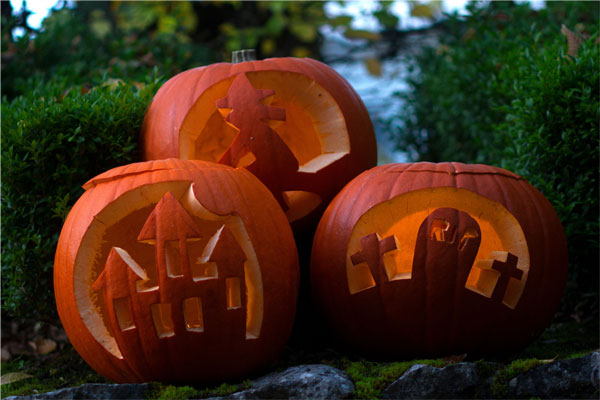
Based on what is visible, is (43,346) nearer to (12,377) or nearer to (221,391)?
(12,377)

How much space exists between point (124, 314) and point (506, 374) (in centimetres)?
132

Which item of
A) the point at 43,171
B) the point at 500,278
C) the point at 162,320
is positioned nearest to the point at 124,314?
the point at 162,320

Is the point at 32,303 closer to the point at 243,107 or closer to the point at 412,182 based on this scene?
the point at 243,107

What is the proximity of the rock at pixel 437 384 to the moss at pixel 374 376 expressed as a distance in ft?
0.12

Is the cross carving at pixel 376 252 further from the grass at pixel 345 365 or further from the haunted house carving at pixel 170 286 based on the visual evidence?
the haunted house carving at pixel 170 286

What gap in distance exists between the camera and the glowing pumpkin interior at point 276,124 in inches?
110

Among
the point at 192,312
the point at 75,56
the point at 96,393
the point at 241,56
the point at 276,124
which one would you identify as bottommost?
the point at 96,393

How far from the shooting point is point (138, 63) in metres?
5.32

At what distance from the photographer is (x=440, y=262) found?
235 cm

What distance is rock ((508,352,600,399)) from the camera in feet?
6.59

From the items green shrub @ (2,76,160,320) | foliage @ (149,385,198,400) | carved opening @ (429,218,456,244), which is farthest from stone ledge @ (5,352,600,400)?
green shrub @ (2,76,160,320)

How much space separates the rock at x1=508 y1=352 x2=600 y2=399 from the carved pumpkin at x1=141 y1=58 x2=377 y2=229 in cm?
124

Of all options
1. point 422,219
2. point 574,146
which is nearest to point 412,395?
point 422,219

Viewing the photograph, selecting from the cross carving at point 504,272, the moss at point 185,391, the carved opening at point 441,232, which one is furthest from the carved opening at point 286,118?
the moss at point 185,391
